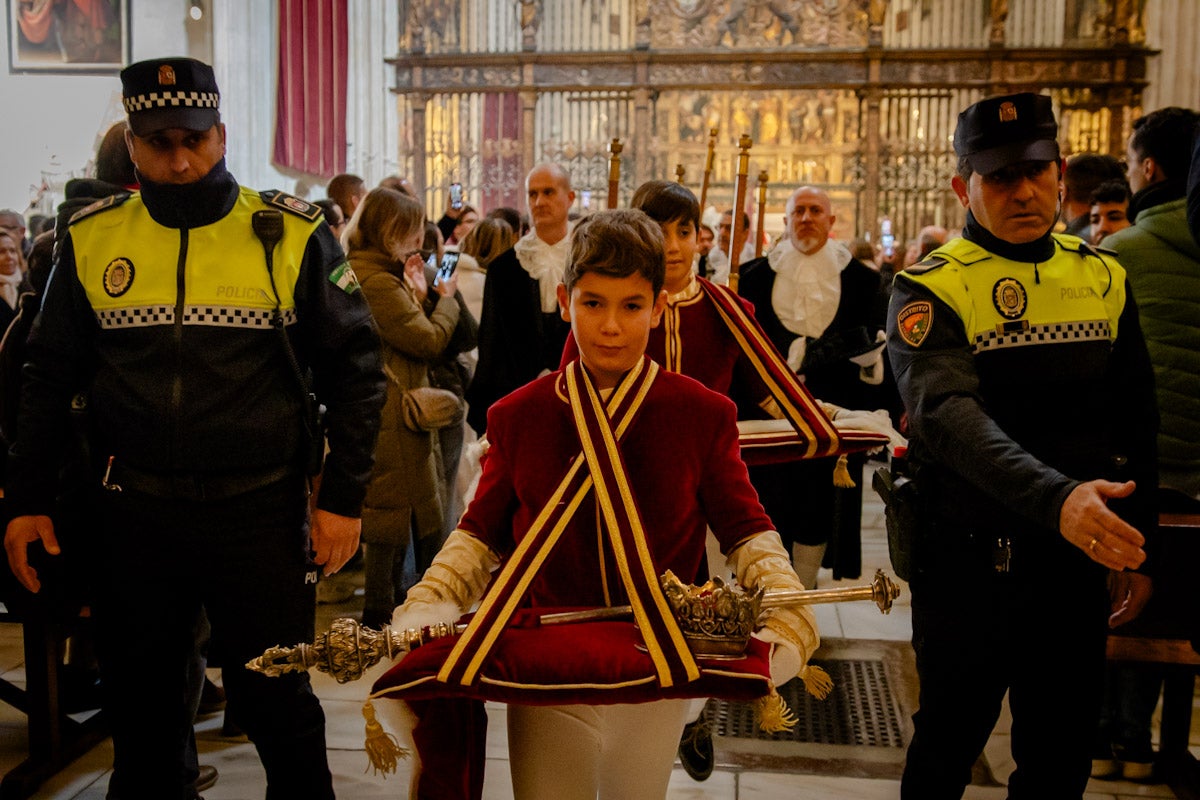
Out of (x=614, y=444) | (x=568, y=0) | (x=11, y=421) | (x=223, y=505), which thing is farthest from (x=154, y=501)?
(x=568, y=0)

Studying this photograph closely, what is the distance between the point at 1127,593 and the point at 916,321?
2.36 feet

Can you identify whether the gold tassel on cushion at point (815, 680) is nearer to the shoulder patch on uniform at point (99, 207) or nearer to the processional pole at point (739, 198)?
the shoulder patch on uniform at point (99, 207)

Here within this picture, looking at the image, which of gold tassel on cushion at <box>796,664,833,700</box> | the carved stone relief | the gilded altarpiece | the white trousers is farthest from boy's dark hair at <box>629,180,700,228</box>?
the carved stone relief

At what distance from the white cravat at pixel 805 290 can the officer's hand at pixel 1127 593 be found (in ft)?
6.66

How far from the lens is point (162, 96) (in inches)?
84.5

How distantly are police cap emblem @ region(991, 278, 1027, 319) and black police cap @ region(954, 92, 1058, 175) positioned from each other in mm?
216

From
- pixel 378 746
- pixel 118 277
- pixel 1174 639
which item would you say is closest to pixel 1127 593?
pixel 1174 639

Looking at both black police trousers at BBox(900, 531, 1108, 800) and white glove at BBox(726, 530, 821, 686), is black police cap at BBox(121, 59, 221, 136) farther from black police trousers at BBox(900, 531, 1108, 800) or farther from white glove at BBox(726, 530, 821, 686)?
black police trousers at BBox(900, 531, 1108, 800)

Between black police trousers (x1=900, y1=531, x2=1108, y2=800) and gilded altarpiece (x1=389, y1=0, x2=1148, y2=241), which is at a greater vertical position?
gilded altarpiece (x1=389, y1=0, x2=1148, y2=241)

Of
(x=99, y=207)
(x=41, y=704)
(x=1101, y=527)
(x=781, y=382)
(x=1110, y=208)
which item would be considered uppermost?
(x=1110, y=208)

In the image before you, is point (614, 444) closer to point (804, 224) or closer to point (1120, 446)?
point (1120, 446)

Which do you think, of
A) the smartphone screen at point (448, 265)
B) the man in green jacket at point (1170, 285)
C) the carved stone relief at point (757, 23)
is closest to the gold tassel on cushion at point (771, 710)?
the man in green jacket at point (1170, 285)

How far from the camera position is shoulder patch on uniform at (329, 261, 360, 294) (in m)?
2.30

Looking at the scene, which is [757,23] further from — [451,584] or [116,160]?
[451,584]
